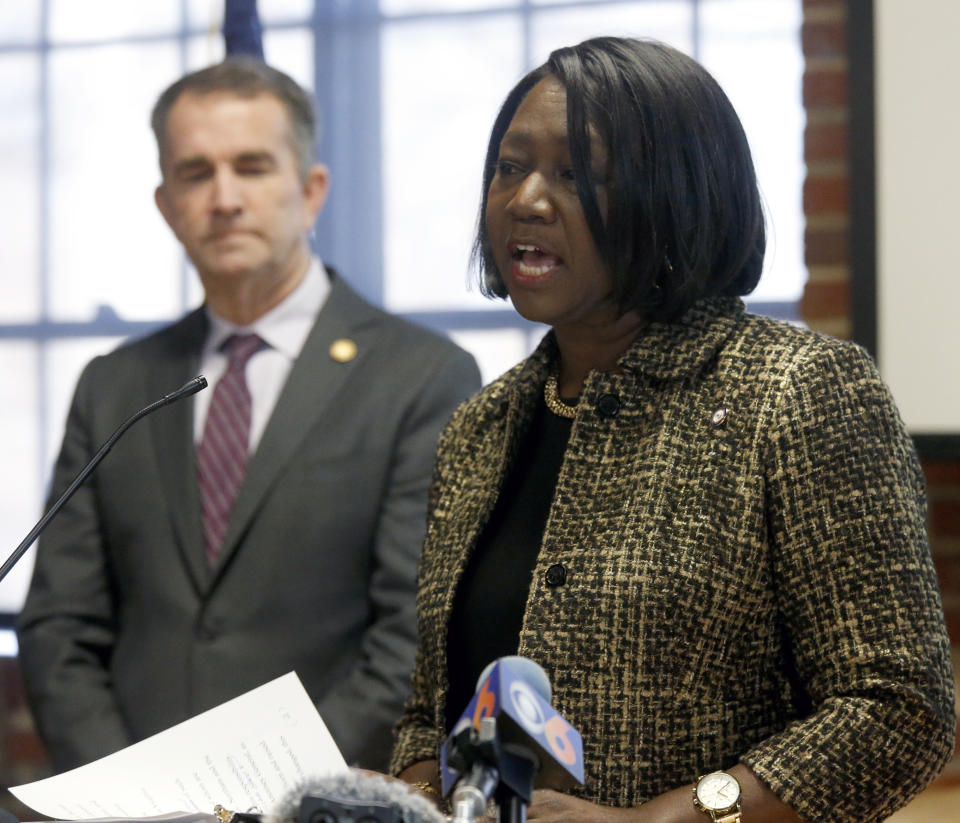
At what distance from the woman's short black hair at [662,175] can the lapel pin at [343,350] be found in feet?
3.43

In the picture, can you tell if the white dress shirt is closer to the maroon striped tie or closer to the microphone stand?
the maroon striped tie

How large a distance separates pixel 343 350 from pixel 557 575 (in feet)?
3.82

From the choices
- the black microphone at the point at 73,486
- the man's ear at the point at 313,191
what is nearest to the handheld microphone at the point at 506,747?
the black microphone at the point at 73,486

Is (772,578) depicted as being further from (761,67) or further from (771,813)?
(761,67)

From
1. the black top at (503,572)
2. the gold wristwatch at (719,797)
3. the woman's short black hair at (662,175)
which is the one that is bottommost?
the gold wristwatch at (719,797)

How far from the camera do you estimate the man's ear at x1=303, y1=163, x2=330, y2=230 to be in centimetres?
256

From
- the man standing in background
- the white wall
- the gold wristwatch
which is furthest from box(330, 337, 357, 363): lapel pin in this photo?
the gold wristwatch

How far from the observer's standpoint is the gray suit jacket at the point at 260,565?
2230 mm

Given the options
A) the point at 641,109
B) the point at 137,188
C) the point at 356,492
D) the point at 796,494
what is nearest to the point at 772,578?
the point at 796,494

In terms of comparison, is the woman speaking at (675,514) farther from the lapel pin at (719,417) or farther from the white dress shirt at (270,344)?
the white dress shirt at (270,344)

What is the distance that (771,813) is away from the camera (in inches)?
47.5

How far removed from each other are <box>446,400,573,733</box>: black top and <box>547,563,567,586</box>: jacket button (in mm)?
66

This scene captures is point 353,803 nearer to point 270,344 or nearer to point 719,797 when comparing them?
point 719,797

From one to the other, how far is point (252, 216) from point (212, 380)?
32 centimetres
